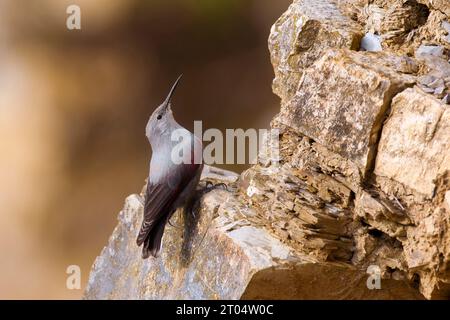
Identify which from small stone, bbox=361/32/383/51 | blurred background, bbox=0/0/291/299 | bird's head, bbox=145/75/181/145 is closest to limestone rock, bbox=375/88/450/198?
small stone, bbox=361/32/383/51

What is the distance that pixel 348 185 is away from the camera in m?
3.72

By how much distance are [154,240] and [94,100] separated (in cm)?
508

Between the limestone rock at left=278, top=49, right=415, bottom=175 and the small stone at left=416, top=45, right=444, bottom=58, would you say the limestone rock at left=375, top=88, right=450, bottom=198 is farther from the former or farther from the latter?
the small stone at left=416, top=45, right=444, bottom=58

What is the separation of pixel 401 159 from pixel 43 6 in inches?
245

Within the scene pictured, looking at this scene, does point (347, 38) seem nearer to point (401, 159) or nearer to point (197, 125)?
point (401, 159)

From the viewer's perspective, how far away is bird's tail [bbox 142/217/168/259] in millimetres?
4461

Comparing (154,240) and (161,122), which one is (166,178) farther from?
(161,122)

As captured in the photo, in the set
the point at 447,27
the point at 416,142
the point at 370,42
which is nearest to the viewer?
the point at 416,142

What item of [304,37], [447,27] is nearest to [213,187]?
[304,37]

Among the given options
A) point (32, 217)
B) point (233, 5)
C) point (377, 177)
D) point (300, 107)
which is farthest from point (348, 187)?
point (32, 217)

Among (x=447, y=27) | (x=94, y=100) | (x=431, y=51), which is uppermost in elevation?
(x=447, y=27)

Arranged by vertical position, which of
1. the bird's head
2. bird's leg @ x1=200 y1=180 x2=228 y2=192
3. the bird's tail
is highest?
the bird's head

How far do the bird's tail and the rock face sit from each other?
0.52 feet

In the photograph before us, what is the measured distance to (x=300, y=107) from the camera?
394 cm
